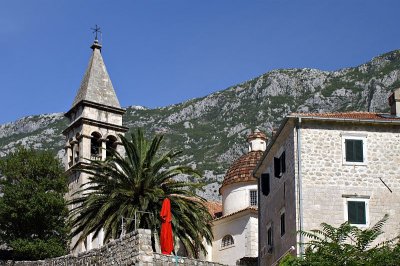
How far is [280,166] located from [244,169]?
2066cm

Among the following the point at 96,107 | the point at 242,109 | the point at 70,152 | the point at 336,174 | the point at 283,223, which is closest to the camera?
the point at 336,174

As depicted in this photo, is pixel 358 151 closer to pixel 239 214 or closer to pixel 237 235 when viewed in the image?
pixel 239 214

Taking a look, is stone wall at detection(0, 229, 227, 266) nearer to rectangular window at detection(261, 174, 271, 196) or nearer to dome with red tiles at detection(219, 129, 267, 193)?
rectangular window at detection(261, 174, 271, 196)

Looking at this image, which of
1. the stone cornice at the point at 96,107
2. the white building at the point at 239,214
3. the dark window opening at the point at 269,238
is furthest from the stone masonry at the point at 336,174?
the stone cornice at the point at 96,107

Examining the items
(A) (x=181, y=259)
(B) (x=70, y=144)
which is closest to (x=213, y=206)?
(B) (x=70, y=144)

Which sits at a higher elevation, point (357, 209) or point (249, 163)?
point (249, 163)

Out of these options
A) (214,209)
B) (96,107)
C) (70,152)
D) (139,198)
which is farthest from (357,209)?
(70,152)

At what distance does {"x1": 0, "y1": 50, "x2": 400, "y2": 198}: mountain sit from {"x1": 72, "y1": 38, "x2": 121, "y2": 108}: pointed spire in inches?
2364

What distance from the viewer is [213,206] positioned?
66062 millimetres

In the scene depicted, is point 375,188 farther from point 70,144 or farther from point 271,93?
point 271,93

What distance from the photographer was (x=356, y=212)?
118 ft

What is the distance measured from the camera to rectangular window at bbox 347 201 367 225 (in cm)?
3562

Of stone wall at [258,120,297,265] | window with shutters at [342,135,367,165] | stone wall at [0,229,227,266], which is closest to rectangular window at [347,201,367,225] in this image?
window with shutters at [342,135,367,165]

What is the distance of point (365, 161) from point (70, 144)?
33.8 meters
